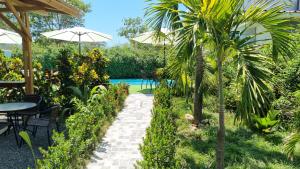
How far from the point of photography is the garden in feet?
11.6

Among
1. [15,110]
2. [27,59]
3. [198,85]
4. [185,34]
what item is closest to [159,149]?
[185,34]

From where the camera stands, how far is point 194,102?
6711mm

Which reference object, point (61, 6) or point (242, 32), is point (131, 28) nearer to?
point (61, 6)

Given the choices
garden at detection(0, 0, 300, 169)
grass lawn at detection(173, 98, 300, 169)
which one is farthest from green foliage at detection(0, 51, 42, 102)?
grass lawn at detection(173, 98, 300, 169)

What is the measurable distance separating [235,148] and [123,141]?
232 centimetres

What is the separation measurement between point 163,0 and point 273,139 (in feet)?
12.6

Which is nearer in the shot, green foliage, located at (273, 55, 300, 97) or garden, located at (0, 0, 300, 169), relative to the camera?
garden, located at (0, 0, 300, 169)

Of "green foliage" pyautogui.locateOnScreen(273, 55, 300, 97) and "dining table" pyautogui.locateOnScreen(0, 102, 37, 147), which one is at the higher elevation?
"green foliage" pyautogui.locateOnScreen(273, 55, 300, 97)

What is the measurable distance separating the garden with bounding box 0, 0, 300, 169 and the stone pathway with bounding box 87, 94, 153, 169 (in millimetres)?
54

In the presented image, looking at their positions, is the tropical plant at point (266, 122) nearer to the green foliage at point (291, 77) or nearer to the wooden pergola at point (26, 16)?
the green foliage at point (291, 77)

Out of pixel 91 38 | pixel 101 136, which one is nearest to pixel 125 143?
pixel 101 136

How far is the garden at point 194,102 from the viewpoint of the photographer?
3533 millimetres

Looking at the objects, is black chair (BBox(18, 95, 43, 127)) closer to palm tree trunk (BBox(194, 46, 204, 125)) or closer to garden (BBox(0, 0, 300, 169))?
garden (BBox(0, 0, 300, 169))

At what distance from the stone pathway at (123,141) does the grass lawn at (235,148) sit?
0.93 m
